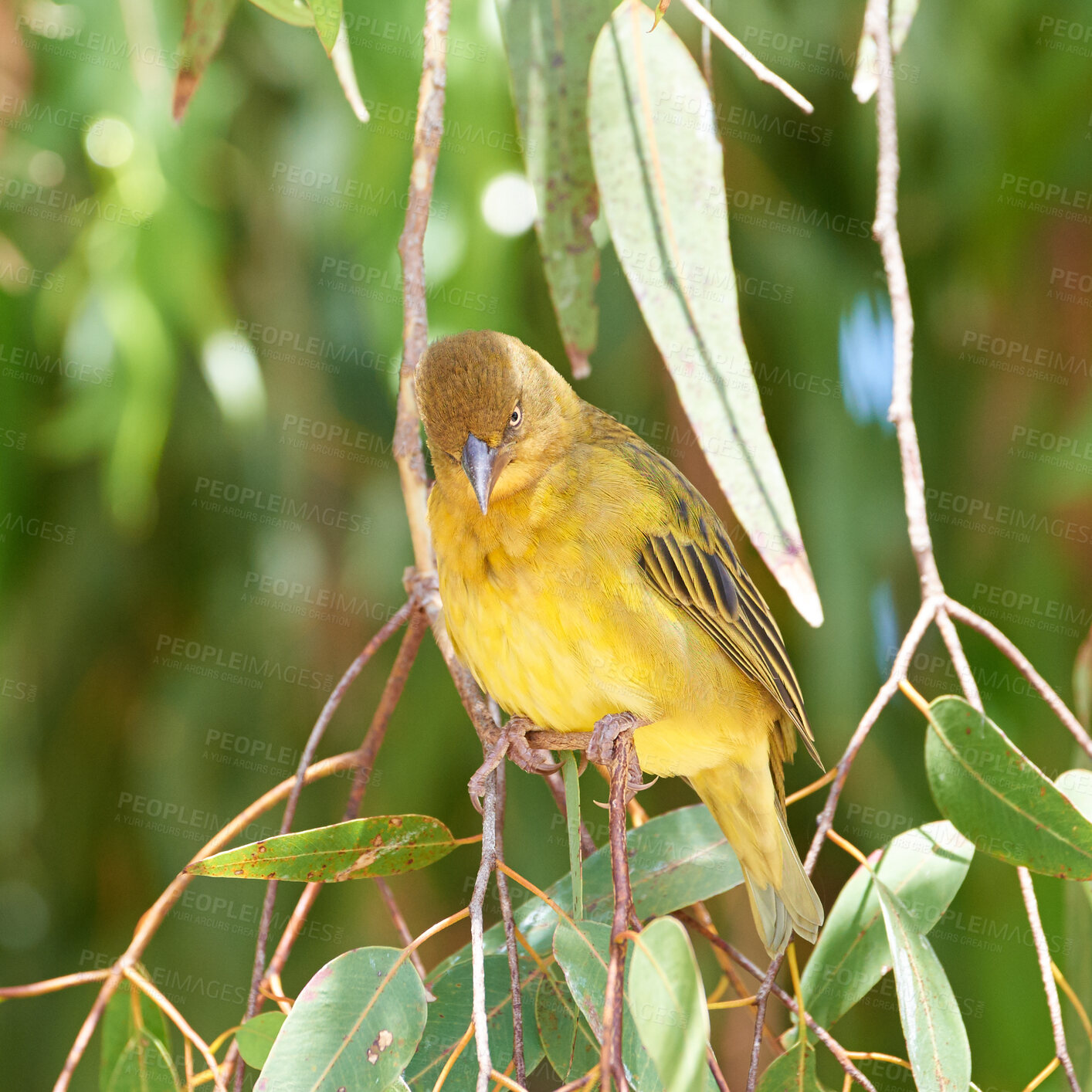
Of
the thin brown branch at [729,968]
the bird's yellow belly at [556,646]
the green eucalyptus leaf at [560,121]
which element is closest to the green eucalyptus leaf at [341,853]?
the bird's yellow belly at [556,646]

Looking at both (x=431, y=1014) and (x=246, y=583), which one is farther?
(x=246, y=583)

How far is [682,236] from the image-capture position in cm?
162

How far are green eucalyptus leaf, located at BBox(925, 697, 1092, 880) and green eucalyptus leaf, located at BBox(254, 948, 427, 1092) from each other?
0.68 metres

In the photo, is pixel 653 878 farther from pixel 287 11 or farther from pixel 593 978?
pixel 287 11

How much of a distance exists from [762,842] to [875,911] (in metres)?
0.23

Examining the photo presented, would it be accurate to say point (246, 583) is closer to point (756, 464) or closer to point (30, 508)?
point (30, 508)

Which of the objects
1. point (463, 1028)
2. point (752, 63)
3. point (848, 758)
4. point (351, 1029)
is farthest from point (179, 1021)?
point (752, 63)

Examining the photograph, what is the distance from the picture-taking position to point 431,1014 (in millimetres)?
1421

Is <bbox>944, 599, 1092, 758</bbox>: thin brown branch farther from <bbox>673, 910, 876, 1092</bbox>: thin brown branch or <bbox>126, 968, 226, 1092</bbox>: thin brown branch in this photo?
<bbox>126, 968, 226, 1092</bbox>: thin brown branch

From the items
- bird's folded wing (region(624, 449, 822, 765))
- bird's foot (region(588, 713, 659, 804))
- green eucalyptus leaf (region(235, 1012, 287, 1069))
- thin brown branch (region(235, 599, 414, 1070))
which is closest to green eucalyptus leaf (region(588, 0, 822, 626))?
bird's folded wing (region(624, 449, 822, 765))

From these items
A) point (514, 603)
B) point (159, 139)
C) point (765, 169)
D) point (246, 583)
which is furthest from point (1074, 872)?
point (159, 139)

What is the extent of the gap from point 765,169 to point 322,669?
1.65 m

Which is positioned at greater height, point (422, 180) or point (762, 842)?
point (422, 180)

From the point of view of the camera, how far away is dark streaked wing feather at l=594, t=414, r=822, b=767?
166cm
